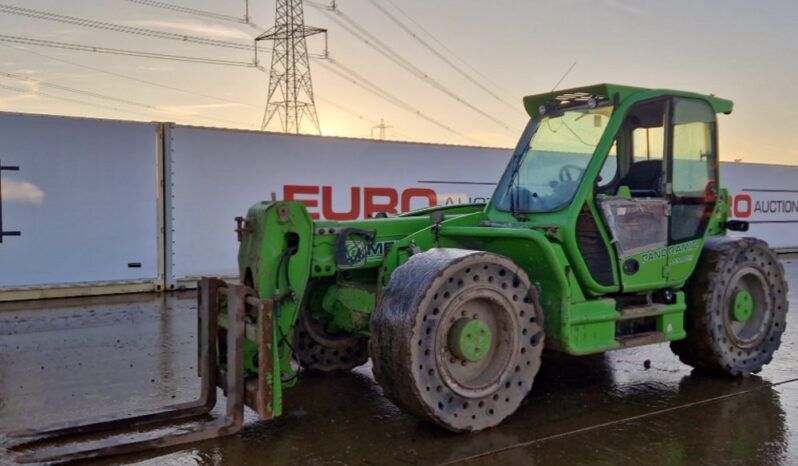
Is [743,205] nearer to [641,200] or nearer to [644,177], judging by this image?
[644,177]

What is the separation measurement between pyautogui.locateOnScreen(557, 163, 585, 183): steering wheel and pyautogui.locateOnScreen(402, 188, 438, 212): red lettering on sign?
7.75 metres

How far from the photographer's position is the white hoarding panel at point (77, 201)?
1039 centimetres

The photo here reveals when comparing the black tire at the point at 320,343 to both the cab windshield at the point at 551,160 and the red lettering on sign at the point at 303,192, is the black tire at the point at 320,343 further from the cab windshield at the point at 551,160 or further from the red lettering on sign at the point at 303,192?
the red lettering on sign at the point at 303,192

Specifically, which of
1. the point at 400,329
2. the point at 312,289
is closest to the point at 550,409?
the point at 400,329

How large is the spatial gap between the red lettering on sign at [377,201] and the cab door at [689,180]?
7495mm

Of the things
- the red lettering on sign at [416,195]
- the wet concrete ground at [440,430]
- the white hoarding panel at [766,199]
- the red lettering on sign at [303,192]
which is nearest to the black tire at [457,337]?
the wet concrete ground at [440,430]

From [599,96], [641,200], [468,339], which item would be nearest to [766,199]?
[641,200]

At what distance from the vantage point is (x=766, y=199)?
753 inches

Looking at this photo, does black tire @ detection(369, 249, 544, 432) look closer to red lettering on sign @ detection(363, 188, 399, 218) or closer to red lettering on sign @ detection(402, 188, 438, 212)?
red lettering on sign @ detection(363, 188, 399, 218)

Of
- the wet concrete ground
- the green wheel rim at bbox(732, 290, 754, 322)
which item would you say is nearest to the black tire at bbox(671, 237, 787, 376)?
the green wheel rim at bbox(732, 290, 754, 322)

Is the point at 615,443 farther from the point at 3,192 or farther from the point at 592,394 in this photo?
the point at 3,192

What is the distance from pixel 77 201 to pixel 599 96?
27.0 feet

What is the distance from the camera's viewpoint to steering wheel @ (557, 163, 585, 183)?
531 centimetres

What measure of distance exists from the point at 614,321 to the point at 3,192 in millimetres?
8859
